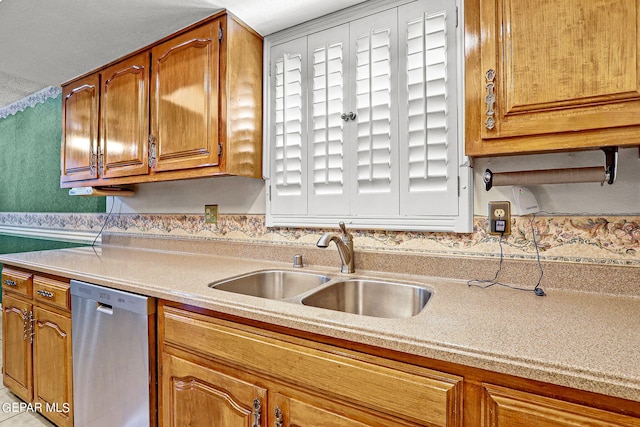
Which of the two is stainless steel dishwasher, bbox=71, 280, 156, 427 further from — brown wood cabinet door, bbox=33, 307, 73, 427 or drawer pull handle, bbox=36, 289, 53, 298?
drawer pull handle, bbox=36, 289, 53, 298

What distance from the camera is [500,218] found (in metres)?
1.22

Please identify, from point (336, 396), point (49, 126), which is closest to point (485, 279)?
point (336, 396)

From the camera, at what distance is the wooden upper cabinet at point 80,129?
6.97ft

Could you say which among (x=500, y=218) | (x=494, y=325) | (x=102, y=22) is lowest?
(x=494, y=325)

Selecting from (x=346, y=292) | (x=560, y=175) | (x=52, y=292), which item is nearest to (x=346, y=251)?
(x=346, y=292)

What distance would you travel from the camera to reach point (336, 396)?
0.84 m

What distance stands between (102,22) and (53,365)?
5.91ft

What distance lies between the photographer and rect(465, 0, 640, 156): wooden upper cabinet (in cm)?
82

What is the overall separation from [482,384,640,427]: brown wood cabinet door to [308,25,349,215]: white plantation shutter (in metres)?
0.97

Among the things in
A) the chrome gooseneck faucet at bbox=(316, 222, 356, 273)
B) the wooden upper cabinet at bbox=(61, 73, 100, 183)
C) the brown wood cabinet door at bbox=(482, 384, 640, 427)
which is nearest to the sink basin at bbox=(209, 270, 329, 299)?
the chrome gooseneck faucet at bbox=(316, 222, 356, 273)

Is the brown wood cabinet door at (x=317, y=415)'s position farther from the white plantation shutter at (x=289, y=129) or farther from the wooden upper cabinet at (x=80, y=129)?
the wooden upper cabinet at (x=80, y=129)

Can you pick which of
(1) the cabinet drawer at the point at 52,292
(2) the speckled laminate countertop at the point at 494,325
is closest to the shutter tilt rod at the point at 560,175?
(2) the speckled laminate countertop at the point at 494,325

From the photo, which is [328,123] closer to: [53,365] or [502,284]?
[502,284]

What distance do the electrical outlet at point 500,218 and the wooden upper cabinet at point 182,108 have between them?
116 centimetres
